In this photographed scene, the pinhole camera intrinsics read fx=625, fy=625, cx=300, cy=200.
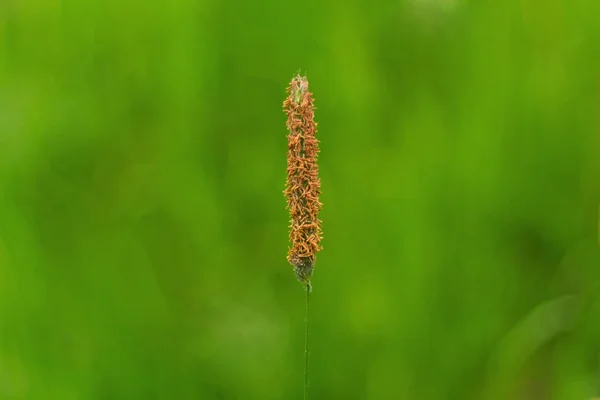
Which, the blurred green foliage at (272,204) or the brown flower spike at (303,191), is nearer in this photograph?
the brown flower spike at (303,191)

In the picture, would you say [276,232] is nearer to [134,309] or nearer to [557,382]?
[134,309]

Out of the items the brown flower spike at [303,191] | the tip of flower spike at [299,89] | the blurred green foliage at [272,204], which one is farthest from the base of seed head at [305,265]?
the blurred green foliage at [272,204]

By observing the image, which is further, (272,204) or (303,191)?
(272,204)

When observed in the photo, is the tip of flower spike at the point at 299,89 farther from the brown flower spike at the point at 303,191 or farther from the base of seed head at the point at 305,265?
the base of seed head at the point at 305,265

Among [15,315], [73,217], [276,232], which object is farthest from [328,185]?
[15,315]

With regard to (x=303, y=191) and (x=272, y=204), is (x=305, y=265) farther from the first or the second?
(x=272, y=204)

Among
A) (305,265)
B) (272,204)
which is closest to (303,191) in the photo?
(305,265)

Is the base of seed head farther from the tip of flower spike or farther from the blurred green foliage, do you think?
the blurred green foliage

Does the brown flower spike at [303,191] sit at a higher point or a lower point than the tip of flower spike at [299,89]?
lower

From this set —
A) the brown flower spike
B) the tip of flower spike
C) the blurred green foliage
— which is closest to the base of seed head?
the brown flower spike
